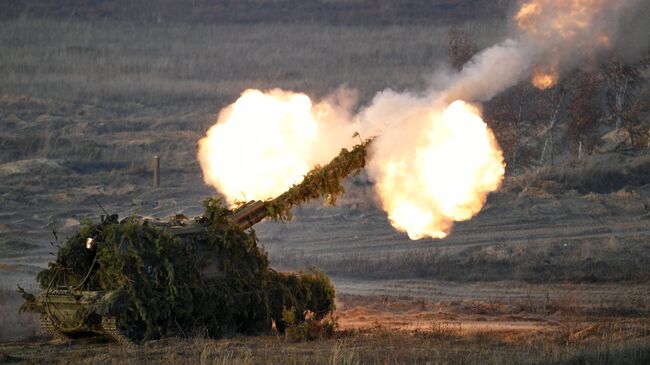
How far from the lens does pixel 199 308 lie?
981 inches

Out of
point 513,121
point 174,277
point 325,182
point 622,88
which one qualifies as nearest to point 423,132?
point 325,182

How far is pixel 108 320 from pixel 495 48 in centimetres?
1389

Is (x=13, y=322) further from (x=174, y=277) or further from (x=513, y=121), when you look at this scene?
(x=513, y=121)

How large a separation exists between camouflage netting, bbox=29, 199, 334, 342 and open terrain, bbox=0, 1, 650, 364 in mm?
669

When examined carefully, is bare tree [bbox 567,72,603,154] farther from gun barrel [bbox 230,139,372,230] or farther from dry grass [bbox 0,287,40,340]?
gun barrel [bbox 230,139,372,230]

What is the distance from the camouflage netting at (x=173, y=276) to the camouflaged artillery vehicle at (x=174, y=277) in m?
0.02

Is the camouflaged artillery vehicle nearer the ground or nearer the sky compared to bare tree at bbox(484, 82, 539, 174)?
nearer the ground

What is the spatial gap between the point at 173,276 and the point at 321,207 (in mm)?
29047

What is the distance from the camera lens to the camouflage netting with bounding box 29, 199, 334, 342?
24.1 meters

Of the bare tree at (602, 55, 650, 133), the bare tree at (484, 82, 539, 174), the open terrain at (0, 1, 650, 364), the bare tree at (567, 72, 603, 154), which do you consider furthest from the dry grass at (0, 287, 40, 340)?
the bare tree at (567, 72, 603, 154)

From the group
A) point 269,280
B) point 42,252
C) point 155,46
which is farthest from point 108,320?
point 155,46

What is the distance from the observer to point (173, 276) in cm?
2447

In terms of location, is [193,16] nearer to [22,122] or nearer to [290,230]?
[22,122]

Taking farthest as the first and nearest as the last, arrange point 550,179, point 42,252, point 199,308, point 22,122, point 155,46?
point 155,46 → point 22,122 → point 550,179 → point 42,252 → point 199,308
